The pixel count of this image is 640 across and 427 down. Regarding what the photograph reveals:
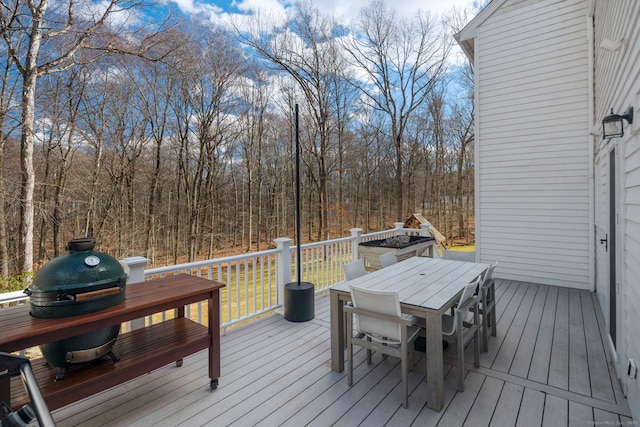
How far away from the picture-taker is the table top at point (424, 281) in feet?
8.21

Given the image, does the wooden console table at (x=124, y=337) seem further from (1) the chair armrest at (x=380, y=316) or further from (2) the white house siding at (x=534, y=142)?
(2) the white house siding at (x=534, y=142)

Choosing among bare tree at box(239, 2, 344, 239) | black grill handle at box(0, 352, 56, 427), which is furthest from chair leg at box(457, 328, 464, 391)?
bare tree at box(239, 2, 344, 239)

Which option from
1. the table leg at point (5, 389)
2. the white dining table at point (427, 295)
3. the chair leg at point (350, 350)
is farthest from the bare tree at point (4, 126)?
the chair leg at point (350, 350)

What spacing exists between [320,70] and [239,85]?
3644 millimetres

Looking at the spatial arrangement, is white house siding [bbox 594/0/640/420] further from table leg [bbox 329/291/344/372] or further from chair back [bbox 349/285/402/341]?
table leg [bbox 329/291/344/372]

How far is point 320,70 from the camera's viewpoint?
1165 cm

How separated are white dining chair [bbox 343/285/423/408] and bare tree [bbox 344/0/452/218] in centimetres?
1067

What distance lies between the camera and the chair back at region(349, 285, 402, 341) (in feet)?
7.50

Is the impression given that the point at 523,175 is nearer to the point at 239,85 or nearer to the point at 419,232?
the point at 419,232

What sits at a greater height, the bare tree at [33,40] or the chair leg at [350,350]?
the bare tree at [33,40]

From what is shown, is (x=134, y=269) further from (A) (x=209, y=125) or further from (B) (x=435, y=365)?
(A) (x=209, y=125)

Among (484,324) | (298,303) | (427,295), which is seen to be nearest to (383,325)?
(427,295)

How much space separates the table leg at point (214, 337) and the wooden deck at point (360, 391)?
0.46ft

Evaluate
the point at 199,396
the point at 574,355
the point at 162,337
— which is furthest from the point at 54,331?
the point at 574,355
